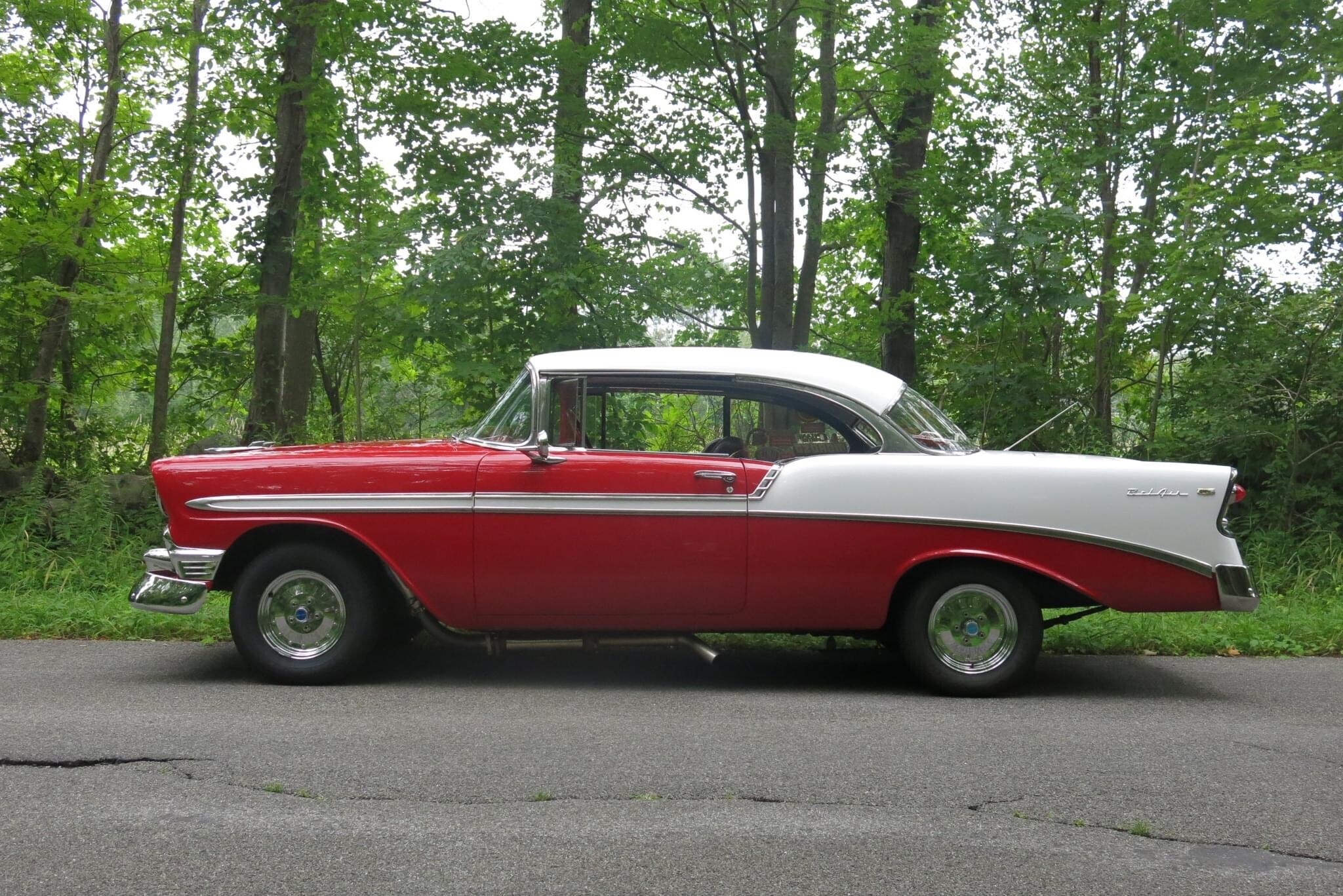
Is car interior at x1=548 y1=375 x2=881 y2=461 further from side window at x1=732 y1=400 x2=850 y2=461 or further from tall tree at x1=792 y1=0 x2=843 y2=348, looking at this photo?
tall tree at x1=792 y1=0 x2=843 y2=348

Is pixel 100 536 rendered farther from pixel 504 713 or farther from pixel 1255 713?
pixel 1255 713

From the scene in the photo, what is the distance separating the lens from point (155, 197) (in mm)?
15953

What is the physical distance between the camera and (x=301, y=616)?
5902 mm

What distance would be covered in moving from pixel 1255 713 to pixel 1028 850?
2514 mm

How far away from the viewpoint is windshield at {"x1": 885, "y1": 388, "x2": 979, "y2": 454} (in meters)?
5.98

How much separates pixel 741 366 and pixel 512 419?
1.22 meters

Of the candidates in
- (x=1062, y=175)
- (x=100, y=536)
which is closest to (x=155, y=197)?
(x=100, y=536)

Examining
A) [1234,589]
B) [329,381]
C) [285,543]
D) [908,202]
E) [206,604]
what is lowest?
[206,604]

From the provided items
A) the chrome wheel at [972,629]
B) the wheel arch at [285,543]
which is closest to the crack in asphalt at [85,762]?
the wheel arch at [285,543]

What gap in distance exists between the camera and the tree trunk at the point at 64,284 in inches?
513

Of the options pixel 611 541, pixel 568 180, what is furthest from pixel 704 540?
pixel 568 180

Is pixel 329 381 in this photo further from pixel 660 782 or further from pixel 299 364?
pixel 660 782

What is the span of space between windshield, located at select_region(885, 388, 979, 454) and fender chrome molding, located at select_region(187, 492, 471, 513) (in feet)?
7.30

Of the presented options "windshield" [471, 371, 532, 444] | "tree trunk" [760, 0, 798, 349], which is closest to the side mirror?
"windshield" [471, 371, 532, 444]
